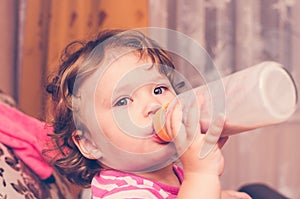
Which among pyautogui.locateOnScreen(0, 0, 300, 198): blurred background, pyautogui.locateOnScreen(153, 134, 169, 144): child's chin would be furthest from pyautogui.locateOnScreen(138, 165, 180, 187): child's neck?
pyautogui.locateOnScreen(0, 0, 300, 198): blurred background

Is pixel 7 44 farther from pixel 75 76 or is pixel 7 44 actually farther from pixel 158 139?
pixel 158 139

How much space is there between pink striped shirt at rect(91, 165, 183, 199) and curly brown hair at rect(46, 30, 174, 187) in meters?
0.05

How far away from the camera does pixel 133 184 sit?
885 millimetres

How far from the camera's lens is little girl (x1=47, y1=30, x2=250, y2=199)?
783mm

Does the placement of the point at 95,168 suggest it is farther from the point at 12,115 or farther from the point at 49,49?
the point at 49,49

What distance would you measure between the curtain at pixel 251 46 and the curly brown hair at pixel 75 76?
1.06 m

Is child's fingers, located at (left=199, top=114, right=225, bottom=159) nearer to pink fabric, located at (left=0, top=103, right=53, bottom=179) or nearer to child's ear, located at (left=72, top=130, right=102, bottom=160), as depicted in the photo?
child's ear, located at (left=72, top=130, right=102, bottom=160)

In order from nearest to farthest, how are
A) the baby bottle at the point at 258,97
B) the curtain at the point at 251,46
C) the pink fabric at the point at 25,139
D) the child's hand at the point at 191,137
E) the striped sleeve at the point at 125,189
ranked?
1. the baby bottle at the point at 258,97
2. the child's hand at the point at 191,137
3. the striped sleeve at the point at 125,189
4. the pink fabric at the point at 25,139
5. the curtain at the point at 251,46

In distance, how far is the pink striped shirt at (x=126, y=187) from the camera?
87 cm

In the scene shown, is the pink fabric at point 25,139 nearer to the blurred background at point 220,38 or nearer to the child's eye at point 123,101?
the child's eye at point 123,101

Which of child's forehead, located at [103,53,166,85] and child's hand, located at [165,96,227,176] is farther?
child's forehead, located at [103,53,166,85]

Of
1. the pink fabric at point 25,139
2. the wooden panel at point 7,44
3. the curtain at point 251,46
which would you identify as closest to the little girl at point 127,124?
the pink fabric at point 25,139

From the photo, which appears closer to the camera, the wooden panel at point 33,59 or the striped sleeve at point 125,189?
the striped sleeve at point 125,189

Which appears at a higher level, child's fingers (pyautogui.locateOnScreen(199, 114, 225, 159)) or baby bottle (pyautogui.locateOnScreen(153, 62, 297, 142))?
baby bottle (pyautogui.locateOnScreen(153, 62, 297, 142))
